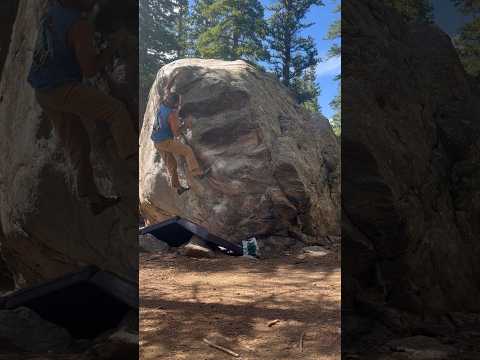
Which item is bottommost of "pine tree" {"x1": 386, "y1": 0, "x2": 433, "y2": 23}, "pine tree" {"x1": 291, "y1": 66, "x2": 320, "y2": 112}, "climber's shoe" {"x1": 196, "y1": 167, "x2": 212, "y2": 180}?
"climber's shoe" {"x1": 196, "y1": 167, "x2": 212, "y2": 180}

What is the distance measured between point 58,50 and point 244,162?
770cm

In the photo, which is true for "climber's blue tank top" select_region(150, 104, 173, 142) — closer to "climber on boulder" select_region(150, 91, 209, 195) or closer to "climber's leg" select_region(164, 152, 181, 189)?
"climber on boulder" select_region(150, 91, 209, 195)

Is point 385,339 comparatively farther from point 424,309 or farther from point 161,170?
point 161,170

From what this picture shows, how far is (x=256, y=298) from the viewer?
5.78 metres

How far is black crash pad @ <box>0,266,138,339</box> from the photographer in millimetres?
2652

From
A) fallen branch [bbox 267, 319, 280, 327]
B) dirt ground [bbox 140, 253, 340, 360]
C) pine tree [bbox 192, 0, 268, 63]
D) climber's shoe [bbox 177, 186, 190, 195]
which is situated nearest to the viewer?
dirt ground [bbox 140, 253, 340, 360]

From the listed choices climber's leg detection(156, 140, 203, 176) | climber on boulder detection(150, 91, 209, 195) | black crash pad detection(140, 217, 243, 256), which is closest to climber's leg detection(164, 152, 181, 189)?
climber on boulder detection(150, 91, 209, 195)

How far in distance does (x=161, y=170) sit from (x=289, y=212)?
12.5ft

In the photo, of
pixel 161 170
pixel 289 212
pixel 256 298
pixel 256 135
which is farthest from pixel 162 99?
pixel 256 298

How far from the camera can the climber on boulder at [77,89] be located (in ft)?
9.10

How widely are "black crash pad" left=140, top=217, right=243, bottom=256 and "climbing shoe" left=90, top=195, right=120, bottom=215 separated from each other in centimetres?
625

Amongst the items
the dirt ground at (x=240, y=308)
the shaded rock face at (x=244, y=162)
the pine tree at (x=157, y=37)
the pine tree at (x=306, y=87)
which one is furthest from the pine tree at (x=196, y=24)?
the dirt ground at (x=240, y=308)

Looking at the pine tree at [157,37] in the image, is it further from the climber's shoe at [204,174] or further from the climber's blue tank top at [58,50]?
the climber's blue tank top at [58,50]

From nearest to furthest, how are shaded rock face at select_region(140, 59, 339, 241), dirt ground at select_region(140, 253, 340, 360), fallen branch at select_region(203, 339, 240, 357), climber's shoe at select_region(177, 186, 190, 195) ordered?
1. fallen branch at select_region(203, 339, 240, 357)
2. dirt ground at select_region(140, 253, 340, 360)
3. shaded rock face at select_region(140, 59, 339, 241)
4. climber's shoe at select_region(177, 186, 190, 195)
